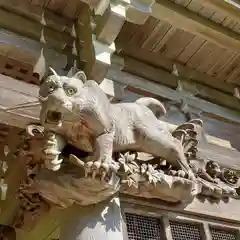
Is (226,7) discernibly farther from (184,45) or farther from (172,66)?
(172,66)

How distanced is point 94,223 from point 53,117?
46 centimetres

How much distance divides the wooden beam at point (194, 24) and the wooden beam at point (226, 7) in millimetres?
107

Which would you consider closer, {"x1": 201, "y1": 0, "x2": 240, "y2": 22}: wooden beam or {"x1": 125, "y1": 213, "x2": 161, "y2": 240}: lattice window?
{"x1": 125, "y1": 213, "x2": 161, "y2": 240}: lattice window

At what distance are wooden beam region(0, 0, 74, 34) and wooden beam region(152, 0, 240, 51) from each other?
0.53 metres

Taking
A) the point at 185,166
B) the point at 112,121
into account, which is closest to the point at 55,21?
the point at 112,121

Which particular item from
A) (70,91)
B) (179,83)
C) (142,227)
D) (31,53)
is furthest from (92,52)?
(142,227)

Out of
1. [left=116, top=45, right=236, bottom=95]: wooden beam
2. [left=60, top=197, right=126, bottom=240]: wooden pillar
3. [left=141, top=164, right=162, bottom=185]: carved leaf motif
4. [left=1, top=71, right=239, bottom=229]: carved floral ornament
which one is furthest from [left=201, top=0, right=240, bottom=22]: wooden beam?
[left=60, top=197, right=126, bottom=240]: wooden pillar

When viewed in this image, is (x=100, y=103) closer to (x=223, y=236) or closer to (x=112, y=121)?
(x=112, y=121)

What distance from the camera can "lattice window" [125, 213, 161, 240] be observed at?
2.02 metres

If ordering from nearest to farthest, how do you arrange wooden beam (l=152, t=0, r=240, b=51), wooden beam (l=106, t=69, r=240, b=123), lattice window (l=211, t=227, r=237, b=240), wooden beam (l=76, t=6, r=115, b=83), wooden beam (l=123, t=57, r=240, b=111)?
lattice window (l=211, t=227, r=237, b=240) < wooden beam (l=76, t=6, r=115, b=83) < wooden beam (l=152, t=0, r=240, b=51) < wooden beam (l=106, t=69, r=240, b=123) < wooden beam (l=123, t=57, r=240, b=111)

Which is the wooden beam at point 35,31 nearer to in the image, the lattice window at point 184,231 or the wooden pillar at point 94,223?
the wooden pillar at point 94,223

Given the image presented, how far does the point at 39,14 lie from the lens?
2.69 meters

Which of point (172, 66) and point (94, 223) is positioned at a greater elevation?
point (94, 223)

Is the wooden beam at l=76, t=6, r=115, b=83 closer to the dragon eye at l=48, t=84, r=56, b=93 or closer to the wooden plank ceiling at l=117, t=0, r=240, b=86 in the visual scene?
the wooden plank ceiling at l=117, t=0, r=240, b=86
